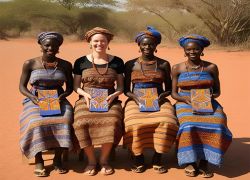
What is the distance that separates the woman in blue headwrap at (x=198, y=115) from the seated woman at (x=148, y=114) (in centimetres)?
15

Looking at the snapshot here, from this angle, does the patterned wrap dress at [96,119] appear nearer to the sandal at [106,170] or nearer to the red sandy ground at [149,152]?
the sandal at [106,170]

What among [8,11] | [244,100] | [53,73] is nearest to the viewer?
[53,73]

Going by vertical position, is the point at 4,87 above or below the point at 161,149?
above

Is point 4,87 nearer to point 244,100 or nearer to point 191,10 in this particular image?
point 244,100

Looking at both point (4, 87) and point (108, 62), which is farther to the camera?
point (4, 87)

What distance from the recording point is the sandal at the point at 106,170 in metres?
4.65

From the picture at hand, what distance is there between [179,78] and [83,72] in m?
1.27

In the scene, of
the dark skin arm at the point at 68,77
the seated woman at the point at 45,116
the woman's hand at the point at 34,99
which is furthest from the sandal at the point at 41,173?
the dark skin arm at the point at 68,77

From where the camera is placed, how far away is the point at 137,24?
33.1 metres

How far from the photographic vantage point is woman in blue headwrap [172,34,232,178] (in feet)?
15.0

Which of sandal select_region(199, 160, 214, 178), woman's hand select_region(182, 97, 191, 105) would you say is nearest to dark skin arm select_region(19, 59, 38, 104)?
woman's hand select_region(182, 97, 191, 105)

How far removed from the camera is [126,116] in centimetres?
482

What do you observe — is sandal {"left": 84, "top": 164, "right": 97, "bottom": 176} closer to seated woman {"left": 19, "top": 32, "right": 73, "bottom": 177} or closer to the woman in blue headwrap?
seated woman {"left": 19, "top": 32, "right": 73, "bottom": 177}

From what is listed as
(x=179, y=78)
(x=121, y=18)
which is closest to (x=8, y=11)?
(x=121, y=18)
